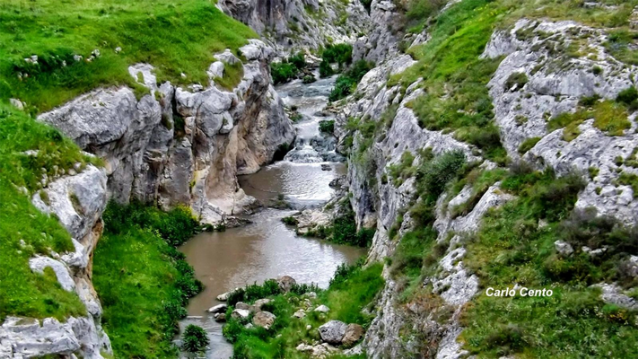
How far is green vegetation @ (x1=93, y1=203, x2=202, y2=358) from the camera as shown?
96.9 feet

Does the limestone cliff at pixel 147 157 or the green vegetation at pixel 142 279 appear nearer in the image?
the limestone cliff at pixel 147 157

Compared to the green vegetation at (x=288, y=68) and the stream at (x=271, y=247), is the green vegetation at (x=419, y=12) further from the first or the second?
the green vegetation at (x=288, y=68)

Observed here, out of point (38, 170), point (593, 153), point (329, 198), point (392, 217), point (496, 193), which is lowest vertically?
point (329, 198)

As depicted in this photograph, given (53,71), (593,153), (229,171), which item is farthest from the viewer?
(229,171)

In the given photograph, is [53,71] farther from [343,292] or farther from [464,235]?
[464,235]

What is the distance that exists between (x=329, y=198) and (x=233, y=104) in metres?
10.9

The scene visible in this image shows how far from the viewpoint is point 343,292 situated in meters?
32.8

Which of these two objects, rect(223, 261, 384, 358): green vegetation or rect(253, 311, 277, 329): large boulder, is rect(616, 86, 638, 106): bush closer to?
rect(223, 261, 384, 358): green vegetation

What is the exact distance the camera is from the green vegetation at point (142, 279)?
2953cm

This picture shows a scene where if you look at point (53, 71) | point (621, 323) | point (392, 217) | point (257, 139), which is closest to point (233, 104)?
point (257, 139)

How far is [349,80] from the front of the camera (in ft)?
257

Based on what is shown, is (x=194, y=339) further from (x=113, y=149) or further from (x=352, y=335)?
(x=113, y=149)

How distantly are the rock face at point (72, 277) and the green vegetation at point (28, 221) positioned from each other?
37cm

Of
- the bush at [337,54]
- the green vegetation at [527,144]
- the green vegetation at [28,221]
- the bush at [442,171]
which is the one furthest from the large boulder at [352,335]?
the bush at [337,54]
